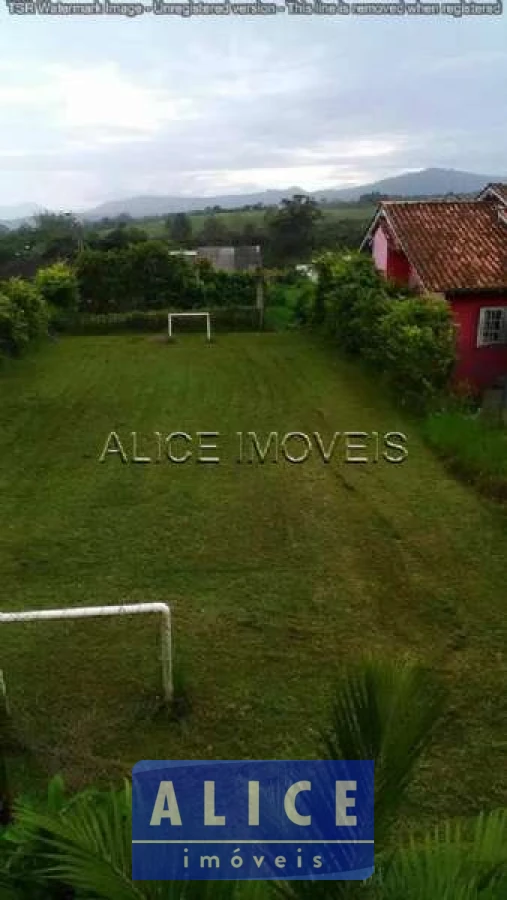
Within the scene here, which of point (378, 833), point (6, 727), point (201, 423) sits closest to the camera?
point (378, 833)

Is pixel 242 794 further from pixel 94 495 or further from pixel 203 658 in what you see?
pixel 94 495

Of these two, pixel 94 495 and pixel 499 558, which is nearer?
pixel 499 558

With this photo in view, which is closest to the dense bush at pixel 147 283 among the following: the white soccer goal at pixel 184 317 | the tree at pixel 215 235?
the white soccer goal at pixel 184 317

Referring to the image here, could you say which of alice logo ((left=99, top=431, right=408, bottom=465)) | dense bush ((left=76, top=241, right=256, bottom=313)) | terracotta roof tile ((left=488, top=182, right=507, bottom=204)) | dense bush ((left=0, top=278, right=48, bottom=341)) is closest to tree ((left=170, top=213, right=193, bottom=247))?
dense bush ((left=76, top=241, right=256, bottom=313))

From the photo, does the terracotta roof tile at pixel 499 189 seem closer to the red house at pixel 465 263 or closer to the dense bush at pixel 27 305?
the red house at pixel 465 263

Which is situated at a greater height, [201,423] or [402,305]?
[402,305]

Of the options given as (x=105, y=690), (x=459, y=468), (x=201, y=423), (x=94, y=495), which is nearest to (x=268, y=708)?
(x=105, y=690)

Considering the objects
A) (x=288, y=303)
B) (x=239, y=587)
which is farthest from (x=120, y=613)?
(x=288, y=303)
